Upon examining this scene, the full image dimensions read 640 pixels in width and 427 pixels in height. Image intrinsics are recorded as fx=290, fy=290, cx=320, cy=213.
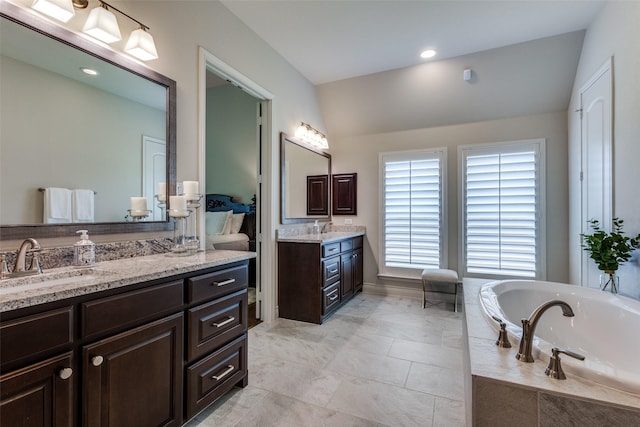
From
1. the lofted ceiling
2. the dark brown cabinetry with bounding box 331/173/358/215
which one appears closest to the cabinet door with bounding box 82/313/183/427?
the lofted ceiling

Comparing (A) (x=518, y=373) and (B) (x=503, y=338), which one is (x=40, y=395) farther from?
(B) (x=503, y=338)

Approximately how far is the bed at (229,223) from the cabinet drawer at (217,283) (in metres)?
2.66

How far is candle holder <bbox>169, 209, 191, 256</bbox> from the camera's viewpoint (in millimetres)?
1892

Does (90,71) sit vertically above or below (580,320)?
above

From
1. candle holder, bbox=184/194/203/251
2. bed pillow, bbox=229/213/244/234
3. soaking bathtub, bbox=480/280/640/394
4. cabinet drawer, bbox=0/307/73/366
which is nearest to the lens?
cabinet drawer, bbox=0/307/73/366

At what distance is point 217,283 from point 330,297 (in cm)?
182

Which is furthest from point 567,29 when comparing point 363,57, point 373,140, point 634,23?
point 373,140

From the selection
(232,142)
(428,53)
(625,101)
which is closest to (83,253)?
(428,53)

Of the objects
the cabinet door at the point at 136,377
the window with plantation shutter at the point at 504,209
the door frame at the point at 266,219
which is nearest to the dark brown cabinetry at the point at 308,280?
the door frame at the point at 266,219

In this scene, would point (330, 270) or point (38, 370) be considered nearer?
point (38, 370)

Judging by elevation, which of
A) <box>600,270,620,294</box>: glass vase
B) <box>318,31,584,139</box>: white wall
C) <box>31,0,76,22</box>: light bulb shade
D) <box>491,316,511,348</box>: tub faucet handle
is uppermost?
<box>318,31,584,139</box>: white wall

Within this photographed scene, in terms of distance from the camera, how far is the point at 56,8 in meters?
1.41

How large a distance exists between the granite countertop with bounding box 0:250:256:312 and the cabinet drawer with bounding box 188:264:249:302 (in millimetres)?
62

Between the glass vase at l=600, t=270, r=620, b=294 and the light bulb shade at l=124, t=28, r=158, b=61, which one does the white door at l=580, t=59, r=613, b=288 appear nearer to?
the glass vase at l=600, t=270, r=620, b=294
